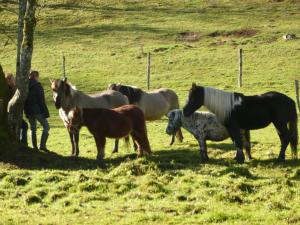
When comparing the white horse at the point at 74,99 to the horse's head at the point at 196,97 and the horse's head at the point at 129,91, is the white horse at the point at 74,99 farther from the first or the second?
the horse's head at the point at 196,97

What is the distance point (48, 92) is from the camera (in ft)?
106

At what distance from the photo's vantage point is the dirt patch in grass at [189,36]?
4706 cm

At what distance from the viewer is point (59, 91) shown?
1388cm

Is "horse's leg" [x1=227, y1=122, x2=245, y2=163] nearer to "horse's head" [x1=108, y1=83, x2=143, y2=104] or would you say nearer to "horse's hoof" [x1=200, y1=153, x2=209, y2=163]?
"horse's hoof" [x1=200, y1=153, x2=209, y2=163]

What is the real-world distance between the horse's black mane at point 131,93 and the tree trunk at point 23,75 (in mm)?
4023

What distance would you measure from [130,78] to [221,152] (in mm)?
21487

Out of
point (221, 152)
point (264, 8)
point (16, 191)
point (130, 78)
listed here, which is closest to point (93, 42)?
point (130, 78)

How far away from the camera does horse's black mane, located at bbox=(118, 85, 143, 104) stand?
674 inches

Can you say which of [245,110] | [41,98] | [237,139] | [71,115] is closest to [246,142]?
[237,139]

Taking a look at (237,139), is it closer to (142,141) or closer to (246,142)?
(246,142)

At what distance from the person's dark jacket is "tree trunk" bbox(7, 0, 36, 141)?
1.06 m

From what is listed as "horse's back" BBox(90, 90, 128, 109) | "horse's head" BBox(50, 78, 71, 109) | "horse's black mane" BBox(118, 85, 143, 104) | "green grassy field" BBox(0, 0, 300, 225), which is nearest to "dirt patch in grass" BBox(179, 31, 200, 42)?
"green grassy field" BBox(0, 0, 300, 225)

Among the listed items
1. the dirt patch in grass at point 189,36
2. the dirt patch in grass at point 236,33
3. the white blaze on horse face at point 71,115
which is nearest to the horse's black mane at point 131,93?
the white blaze on horse face at point 71,115

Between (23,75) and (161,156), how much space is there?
3.97 meters
